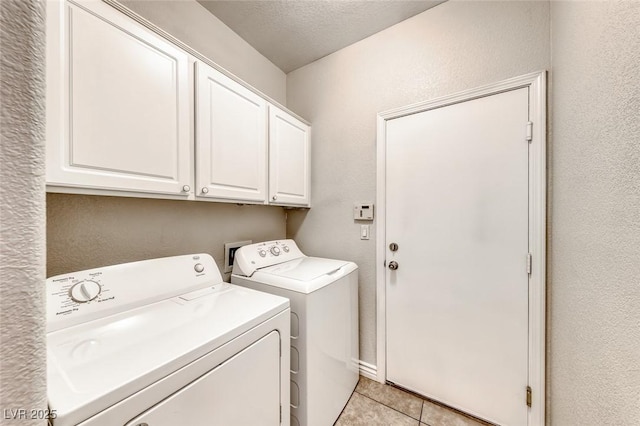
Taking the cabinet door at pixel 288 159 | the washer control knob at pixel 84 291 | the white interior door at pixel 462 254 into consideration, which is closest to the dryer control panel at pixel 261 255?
the cabinet door at pixel 288 159

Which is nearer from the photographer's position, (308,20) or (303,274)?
(303,274)

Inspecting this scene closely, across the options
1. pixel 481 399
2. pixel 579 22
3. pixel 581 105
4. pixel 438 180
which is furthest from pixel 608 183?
pixel 481 399

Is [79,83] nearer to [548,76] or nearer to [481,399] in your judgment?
[548,76]

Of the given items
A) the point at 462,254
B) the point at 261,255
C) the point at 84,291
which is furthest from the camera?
the point at 261,255

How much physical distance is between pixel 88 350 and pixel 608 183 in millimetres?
1741

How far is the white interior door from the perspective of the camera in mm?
1409

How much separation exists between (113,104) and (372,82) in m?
1.69

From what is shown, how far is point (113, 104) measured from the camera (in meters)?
0.97

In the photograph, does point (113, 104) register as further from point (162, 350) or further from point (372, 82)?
point (372, 82)

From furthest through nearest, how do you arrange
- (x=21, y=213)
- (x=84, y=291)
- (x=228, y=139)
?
1. (x=228, y=139)
2. (x=84, y=291)
3. (x=21, y=213)

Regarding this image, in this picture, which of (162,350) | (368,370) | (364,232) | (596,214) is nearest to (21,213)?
(162,350)

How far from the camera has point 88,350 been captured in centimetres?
77

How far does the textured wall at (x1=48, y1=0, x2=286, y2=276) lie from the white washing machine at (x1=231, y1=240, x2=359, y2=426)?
30 centimetres

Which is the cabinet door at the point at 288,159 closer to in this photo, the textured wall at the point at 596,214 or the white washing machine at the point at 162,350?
the white washing machine at the point at 162,350
